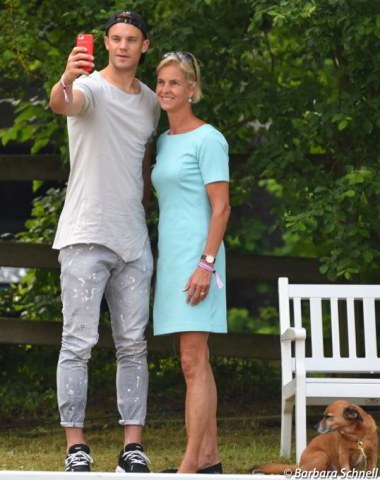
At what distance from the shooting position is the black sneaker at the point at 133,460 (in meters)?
5.57

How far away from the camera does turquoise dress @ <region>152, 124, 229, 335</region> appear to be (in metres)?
5.49

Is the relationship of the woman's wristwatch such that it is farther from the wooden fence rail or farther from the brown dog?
the wooden fence rail

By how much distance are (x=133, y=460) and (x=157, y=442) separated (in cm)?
173

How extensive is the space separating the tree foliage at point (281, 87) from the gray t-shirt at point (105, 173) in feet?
3.30

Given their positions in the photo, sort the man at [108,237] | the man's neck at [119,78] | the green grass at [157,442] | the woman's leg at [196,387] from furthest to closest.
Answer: the green grass at [157,442], the man's neck at [119,78], the man at [108,237], the woman's leg at [196,387]

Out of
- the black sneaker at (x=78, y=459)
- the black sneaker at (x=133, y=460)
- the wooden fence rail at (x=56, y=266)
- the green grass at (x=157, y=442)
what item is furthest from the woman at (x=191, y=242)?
the wooden fence rail at (x=56, y=266)

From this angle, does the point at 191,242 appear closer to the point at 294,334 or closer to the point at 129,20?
the point at 294,334

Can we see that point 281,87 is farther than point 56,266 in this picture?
No

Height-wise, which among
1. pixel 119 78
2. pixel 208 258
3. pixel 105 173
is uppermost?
pixel 119 78

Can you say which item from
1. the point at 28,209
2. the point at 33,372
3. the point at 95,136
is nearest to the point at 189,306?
the point at 95,136

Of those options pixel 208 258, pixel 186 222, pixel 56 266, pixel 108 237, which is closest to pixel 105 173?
pixel 108 237

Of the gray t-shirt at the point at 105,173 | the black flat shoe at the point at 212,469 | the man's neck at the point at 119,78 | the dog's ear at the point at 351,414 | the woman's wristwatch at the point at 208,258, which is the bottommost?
the black flat shoe at the point at 212,469

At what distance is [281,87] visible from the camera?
7.61m

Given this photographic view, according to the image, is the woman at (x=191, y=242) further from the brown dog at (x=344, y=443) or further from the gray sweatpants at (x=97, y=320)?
the brown dog at (x=344, y=443)
